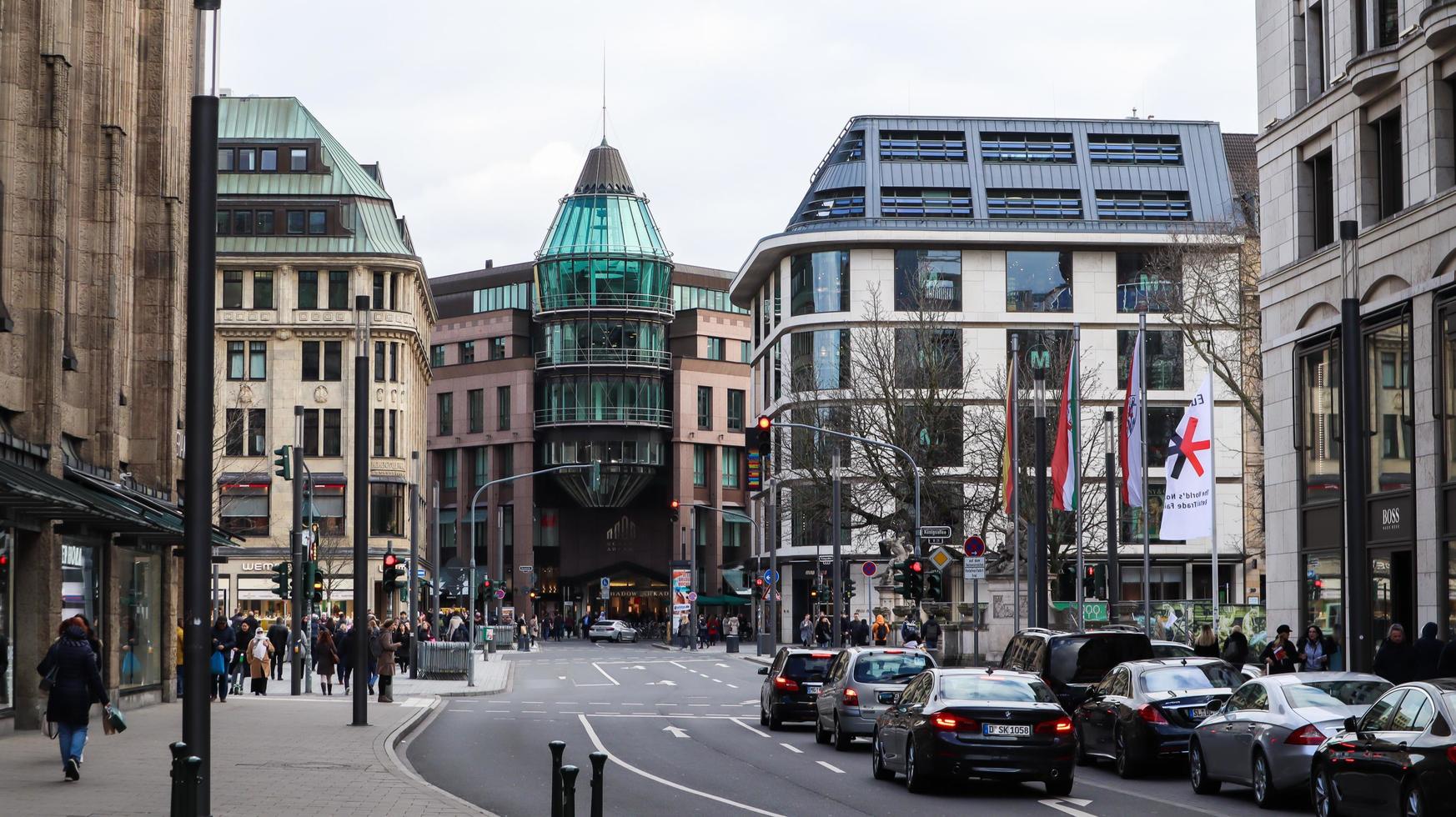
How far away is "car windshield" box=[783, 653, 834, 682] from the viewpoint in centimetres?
3052

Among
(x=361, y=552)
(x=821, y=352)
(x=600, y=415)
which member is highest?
(x=821, y=352)

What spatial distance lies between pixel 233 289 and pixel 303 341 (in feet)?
14.2

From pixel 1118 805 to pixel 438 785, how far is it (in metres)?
7.46

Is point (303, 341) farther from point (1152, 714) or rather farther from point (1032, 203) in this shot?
point (1152, 714)

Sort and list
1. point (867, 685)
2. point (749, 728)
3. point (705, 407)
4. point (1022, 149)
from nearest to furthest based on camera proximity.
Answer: point (867, 685) < point (749, 728) < point (1022, 149) < point (705, 407)

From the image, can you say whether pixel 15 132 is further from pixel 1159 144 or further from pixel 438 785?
pixel 1159 144

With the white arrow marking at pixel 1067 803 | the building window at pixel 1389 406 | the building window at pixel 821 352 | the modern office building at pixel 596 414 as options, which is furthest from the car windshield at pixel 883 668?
the modern office building at pixel 596 414

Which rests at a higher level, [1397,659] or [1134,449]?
[1134,449]

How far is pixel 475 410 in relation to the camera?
121m

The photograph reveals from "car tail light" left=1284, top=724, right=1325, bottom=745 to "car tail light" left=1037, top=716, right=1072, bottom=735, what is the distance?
2355 mm

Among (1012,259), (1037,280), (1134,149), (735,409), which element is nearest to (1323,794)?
(1037,280)

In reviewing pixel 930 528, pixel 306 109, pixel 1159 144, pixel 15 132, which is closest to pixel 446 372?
pixel 306 109

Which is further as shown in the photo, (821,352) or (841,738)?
(821,352)

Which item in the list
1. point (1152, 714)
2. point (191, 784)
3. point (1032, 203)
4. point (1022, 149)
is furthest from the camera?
point (1022, 149)
